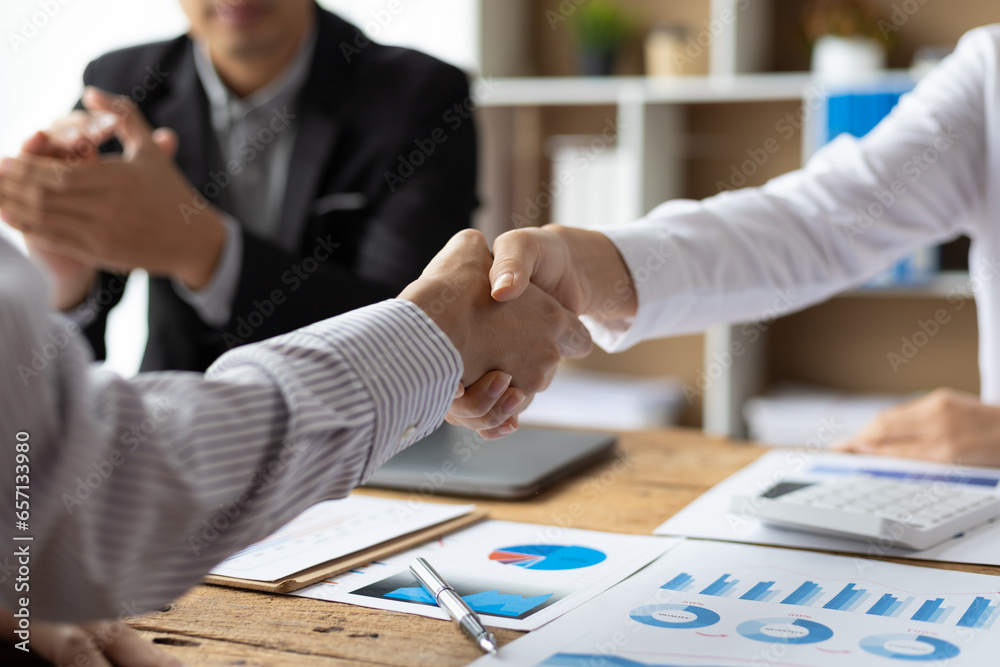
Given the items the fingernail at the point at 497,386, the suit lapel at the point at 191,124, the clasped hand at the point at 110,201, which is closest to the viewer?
the fingernail at the point at 497,386

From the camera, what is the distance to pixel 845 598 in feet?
2.10

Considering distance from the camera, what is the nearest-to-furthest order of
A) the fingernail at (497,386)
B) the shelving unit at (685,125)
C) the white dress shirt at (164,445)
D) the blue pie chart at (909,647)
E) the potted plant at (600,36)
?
the white dress shirt at (164,445) → the blue pie chart at (909,647) → the fingernail at (497,386) → the shelving unit at (685,125) → the potted plant at (600,36)

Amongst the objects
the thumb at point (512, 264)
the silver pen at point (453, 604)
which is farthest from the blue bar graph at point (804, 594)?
the thumb at point (512, 264)

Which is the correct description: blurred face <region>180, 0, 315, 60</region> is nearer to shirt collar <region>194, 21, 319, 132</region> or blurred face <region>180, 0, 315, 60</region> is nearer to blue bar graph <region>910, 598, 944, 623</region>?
shirt collar <region>194, 21, 319, 132</region>

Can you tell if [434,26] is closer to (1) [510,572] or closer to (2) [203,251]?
(2) [203,251]

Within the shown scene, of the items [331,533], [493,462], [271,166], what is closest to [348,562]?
[331,533]

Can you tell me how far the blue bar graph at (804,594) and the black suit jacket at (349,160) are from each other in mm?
929

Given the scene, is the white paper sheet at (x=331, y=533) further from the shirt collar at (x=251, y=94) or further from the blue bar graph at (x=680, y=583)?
the shirt collar at (x=251, y=94)

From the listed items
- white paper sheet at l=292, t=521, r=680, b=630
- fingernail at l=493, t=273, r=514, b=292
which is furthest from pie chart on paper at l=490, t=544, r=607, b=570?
fingernail at l=493, t=273, r=514, b=292

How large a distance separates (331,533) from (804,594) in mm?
376

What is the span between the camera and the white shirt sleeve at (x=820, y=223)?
3.48 feet

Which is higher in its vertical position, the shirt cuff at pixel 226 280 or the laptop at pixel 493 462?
the shirt cuff at pixel 226 280

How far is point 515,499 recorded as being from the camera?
2.99 ft

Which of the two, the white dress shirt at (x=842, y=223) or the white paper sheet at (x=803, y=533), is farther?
the white dress shirt at (x=842, y=223)
